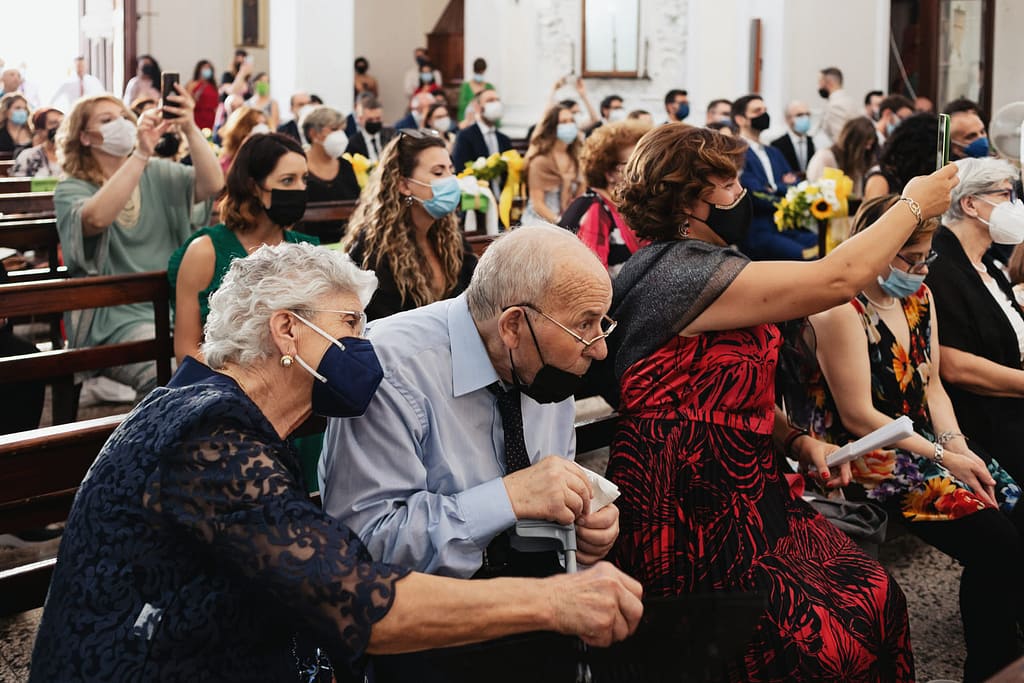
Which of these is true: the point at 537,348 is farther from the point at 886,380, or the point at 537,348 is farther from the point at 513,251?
the point at 886,380

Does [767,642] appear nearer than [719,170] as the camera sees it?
Yes

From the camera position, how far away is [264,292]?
1850 millimetres

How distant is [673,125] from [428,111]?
32.7ft

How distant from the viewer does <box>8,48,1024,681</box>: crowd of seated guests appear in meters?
2.40

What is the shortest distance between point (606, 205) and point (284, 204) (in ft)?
4.38

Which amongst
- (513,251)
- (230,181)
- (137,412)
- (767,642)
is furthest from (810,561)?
(230,181)

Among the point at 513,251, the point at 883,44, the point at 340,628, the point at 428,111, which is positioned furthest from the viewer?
the point at 883,44

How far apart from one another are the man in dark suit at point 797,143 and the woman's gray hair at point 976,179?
19.9ft

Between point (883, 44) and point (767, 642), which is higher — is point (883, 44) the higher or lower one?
the higher one

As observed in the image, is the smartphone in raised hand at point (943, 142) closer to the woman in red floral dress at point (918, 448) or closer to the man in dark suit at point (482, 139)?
the woman in red floral dress at point (918, 448)

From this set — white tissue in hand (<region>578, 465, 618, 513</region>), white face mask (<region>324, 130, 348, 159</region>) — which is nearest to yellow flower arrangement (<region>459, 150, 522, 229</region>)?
white face mask (<region>324, 130, 348, 159</region>)

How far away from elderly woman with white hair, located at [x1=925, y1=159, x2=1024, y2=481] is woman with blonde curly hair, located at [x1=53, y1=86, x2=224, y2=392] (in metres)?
2.96

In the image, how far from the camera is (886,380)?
3201 mm

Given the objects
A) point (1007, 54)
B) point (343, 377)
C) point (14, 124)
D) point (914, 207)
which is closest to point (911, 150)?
point (914, 207)
